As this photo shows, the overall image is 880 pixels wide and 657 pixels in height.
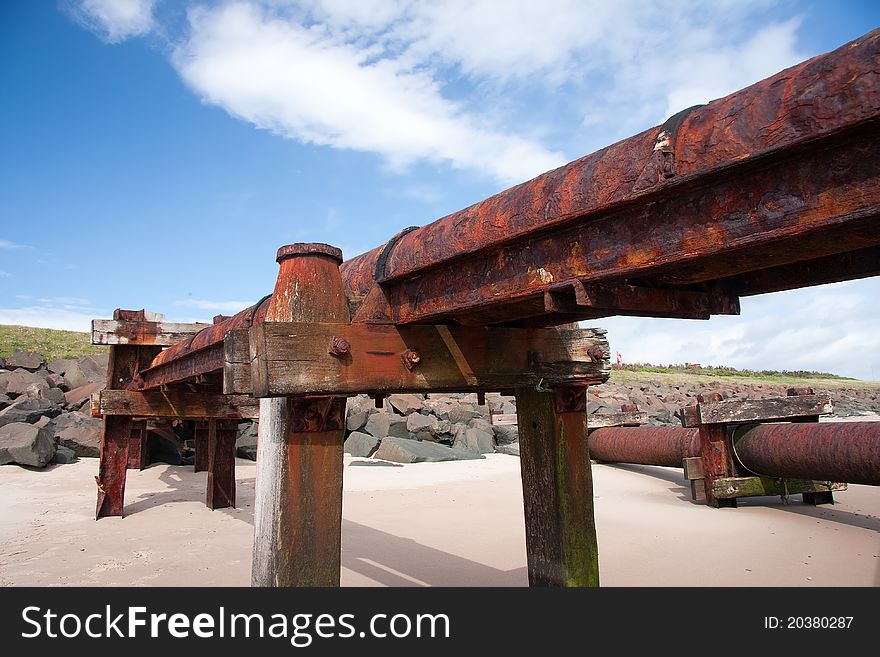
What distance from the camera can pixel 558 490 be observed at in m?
3.56

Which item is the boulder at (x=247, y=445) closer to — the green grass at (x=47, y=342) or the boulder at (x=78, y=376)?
the boulder at (x=78, y=376)

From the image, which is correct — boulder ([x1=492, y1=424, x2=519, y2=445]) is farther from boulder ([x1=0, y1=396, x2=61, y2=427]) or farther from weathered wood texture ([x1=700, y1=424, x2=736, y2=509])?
boulder ([x1=0, y1=396, x2=61, y2=427])

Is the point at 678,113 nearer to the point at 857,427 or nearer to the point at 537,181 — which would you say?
the point at 537,181

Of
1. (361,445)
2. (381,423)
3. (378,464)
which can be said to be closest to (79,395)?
(361,445)

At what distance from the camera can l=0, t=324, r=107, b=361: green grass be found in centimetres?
3356

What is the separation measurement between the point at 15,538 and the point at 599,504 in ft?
25.9

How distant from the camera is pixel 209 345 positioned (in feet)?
17.5

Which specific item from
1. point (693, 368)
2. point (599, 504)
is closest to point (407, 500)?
point (599, 504)

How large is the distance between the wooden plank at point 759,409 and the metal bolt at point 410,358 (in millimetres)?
6215

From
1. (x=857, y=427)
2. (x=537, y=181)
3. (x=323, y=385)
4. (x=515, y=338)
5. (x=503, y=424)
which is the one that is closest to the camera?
(x=537, y=181)

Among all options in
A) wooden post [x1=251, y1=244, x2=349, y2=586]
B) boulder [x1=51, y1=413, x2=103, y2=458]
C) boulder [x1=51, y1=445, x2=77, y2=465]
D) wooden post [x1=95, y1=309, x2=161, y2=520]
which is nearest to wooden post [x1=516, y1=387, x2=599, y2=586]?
→ wooden post [x1=251, y1=244, x2=349, y2=586]

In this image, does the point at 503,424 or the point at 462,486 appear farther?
the point at 503,424

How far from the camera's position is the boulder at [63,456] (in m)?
13.2

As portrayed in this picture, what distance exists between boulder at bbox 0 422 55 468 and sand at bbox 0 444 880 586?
0.53m
